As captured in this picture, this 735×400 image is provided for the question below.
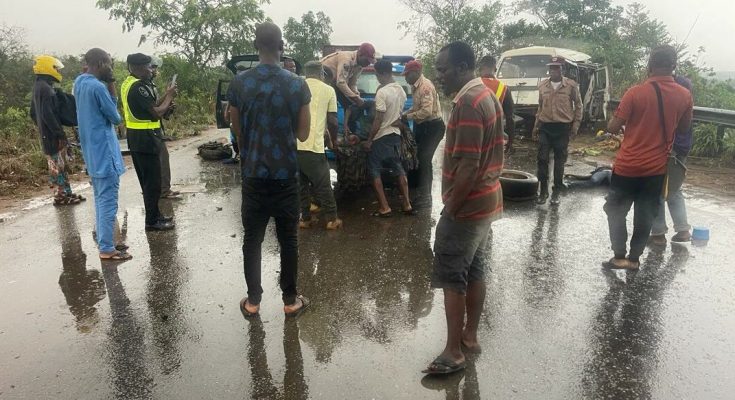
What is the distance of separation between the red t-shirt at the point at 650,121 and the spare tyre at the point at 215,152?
24.7 feet

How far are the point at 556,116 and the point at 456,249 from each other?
15.2 feet

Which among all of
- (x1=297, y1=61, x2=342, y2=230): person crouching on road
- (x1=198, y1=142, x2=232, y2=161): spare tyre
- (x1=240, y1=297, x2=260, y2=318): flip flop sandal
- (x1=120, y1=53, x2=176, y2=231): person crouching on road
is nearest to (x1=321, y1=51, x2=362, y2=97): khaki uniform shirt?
(x1=297, y1=61, x2=342, y2=230): person crouching on road

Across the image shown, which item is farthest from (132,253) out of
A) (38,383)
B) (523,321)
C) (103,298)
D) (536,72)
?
(536,72)

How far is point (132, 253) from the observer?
15.6 feet

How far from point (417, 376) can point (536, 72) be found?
11.6 m

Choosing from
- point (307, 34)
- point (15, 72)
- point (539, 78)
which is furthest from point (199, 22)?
point (307, 34)

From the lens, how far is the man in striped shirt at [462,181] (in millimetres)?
2545

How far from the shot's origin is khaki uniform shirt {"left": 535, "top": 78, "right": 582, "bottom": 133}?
6.58 metres

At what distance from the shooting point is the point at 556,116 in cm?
659

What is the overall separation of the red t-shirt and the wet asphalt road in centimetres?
99

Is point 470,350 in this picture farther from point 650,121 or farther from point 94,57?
point 94,57

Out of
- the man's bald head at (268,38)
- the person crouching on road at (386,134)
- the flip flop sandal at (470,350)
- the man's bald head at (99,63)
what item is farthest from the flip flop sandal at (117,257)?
the flip flop sandal at (470,350)

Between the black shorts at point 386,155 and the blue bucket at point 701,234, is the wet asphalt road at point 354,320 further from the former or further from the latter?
the black shorts at point 386,155

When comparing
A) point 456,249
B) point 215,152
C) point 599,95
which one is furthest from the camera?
point 599,95
